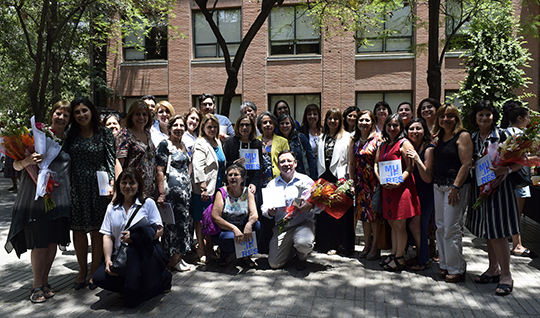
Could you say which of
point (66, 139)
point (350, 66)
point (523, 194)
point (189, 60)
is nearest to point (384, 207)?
point (523, 194)

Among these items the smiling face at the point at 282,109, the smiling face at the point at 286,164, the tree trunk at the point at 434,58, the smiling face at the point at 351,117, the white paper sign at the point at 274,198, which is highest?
the tree trunk at the point at 434,58

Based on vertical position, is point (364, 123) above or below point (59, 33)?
below

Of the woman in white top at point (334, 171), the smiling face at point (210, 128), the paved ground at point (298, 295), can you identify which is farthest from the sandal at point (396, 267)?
the smiling face at point (210, 128)

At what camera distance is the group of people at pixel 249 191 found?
179 inches

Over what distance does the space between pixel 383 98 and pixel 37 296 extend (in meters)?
16.1

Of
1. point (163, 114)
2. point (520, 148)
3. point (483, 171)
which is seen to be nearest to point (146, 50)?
point (163, 114)

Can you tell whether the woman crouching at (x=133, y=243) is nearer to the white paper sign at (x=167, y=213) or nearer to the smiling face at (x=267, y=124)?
the white paper sign at (x=167, y=213)

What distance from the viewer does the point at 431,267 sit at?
18.7 feet

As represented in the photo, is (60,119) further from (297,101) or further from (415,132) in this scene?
(297,101)

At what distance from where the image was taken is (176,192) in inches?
217

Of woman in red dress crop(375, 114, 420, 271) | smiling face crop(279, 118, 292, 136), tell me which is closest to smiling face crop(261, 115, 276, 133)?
smiling face crop(279, 118, 292, 136)

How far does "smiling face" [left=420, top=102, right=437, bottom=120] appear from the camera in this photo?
6262mm

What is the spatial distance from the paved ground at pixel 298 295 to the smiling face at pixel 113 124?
6.55 ft

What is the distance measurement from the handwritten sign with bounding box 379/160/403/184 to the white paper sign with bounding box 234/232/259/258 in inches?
73.5
